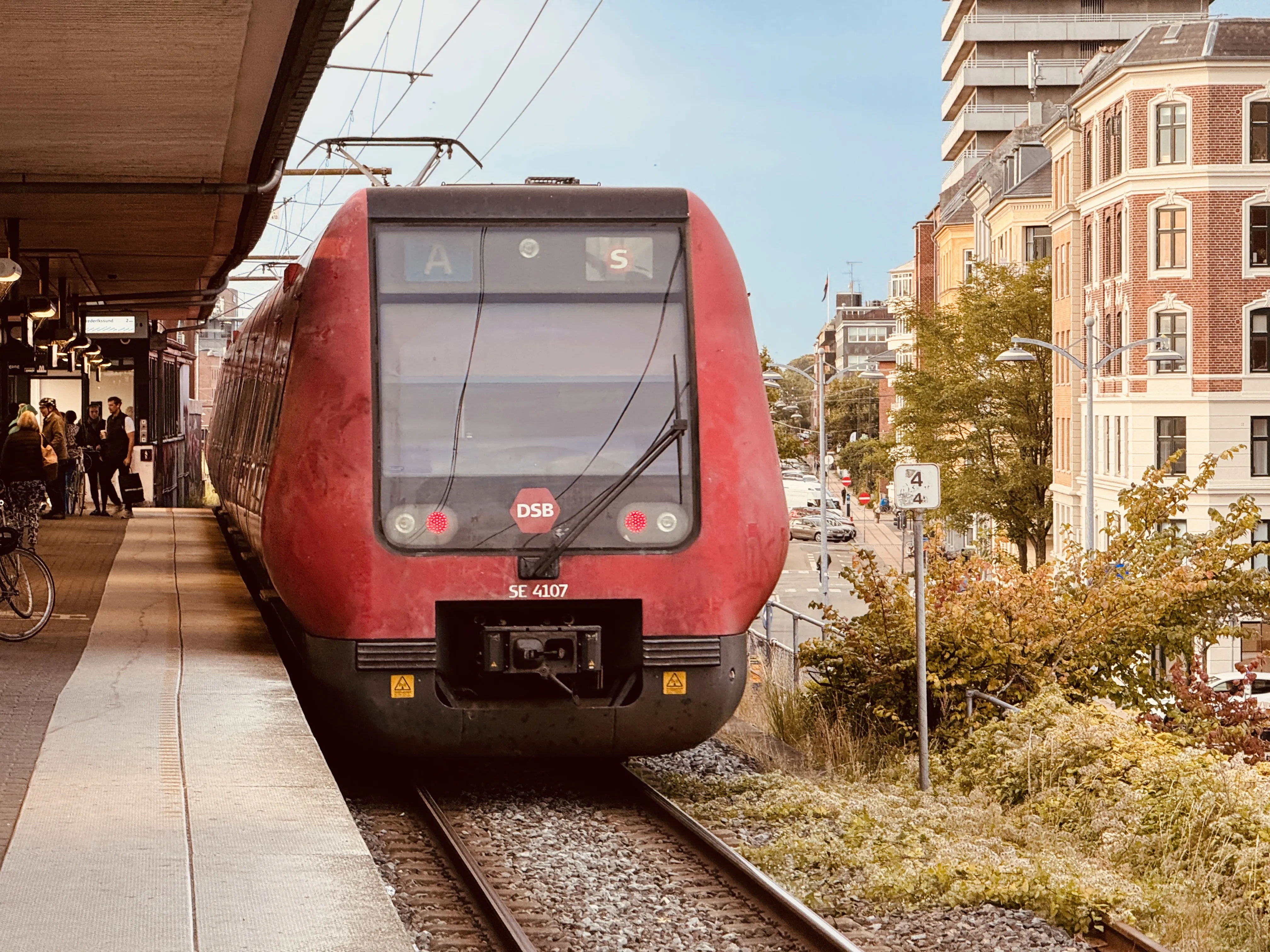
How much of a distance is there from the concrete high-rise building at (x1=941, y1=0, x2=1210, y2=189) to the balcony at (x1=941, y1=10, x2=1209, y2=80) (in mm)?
35

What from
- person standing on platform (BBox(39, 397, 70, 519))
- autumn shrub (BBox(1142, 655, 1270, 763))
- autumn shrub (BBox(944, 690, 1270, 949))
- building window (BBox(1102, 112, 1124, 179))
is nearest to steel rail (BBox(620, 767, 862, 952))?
autumn shrub (BBox(944, 690, 1270, 949))

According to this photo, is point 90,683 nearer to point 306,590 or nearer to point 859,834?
point 306,590

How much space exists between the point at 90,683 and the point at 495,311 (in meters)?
3.29

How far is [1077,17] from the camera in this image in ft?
354

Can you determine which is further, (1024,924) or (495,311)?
(495,311)

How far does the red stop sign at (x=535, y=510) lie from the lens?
1052cm

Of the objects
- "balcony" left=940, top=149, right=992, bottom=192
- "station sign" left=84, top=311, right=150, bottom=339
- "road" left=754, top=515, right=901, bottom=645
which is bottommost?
"road" left=754, top=515, right=901, bottom=645

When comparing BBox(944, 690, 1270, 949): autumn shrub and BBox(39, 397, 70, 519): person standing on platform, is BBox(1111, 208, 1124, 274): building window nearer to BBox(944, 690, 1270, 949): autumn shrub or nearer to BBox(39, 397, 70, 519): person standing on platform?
BBox(39, 397, 70, 519): person standing on platform

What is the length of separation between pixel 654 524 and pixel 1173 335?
146ft

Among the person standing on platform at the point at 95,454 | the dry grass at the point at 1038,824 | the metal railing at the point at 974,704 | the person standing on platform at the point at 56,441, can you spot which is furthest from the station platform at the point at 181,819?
the person standing on platform at the point at 95,454

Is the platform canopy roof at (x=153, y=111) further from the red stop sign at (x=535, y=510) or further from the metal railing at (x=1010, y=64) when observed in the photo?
the metal railing at (x=1010, y=64)

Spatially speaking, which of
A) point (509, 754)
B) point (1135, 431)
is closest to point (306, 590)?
point (509, 754)

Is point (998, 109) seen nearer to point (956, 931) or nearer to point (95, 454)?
point (95, 454)

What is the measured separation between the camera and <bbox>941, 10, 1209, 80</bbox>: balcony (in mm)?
106562
